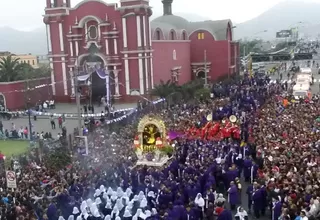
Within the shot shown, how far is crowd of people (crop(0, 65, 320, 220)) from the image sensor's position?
1348 cm

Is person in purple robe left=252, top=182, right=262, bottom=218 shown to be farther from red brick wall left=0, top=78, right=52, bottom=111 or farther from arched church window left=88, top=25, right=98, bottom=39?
arched church window left=88, top=25, right=98, bottom=39

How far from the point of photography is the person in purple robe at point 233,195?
572 inches

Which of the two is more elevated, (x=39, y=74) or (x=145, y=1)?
(x=145, y=1)

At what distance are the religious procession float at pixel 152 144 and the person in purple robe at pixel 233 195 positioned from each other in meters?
5.55

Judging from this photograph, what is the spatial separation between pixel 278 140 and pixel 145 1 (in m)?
25.1

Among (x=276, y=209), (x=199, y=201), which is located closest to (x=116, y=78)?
(x=199, y=201)

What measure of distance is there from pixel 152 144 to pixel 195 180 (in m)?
5.65

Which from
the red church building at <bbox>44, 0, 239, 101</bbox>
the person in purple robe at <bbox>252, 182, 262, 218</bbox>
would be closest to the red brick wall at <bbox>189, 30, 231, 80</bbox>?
the red church building at <bbox>44, 0, 239, 101</bbox>

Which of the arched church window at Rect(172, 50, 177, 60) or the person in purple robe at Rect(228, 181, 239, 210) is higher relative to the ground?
the arched church window at Rect(172, 50, 177, 60)

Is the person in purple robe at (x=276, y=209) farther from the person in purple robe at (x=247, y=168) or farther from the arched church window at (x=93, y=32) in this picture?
the arched church window at (x=93, y=32)

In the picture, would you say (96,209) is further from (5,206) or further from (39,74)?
(39,74)

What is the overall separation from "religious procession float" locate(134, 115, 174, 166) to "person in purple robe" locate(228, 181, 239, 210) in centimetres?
555

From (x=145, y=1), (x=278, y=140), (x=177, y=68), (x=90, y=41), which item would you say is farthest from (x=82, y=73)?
(x=278, y=140)

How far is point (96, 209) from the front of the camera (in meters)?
14.0
